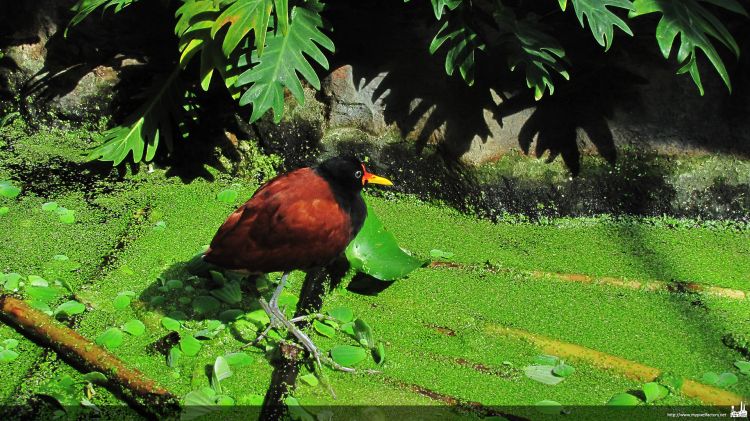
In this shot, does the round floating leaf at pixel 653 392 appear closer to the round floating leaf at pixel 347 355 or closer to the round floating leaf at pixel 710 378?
the round floating leaf at pixel 710 378

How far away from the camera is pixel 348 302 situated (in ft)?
11.4

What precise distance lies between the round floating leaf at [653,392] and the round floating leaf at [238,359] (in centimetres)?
146

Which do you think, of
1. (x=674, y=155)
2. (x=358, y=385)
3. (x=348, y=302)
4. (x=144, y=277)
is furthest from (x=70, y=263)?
(x=674, y=155)

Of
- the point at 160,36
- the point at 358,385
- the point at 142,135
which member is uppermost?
the point at 160,36

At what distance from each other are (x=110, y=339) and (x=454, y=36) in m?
1.97

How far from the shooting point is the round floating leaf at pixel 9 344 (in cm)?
304

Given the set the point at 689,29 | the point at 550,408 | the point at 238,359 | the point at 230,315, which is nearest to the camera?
the point at 550,408

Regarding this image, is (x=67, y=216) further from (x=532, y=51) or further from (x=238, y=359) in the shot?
(x=532, y=51)

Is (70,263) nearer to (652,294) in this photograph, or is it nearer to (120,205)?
(120,205)

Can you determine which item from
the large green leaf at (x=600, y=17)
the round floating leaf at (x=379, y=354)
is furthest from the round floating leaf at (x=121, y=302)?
the large green leaf at (x=600, y=17)

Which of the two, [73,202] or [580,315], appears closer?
[580,315]

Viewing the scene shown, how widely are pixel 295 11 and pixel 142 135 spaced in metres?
1.05

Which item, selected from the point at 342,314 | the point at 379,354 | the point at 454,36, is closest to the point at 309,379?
the point at 379,354

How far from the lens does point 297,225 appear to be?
2936 mm
